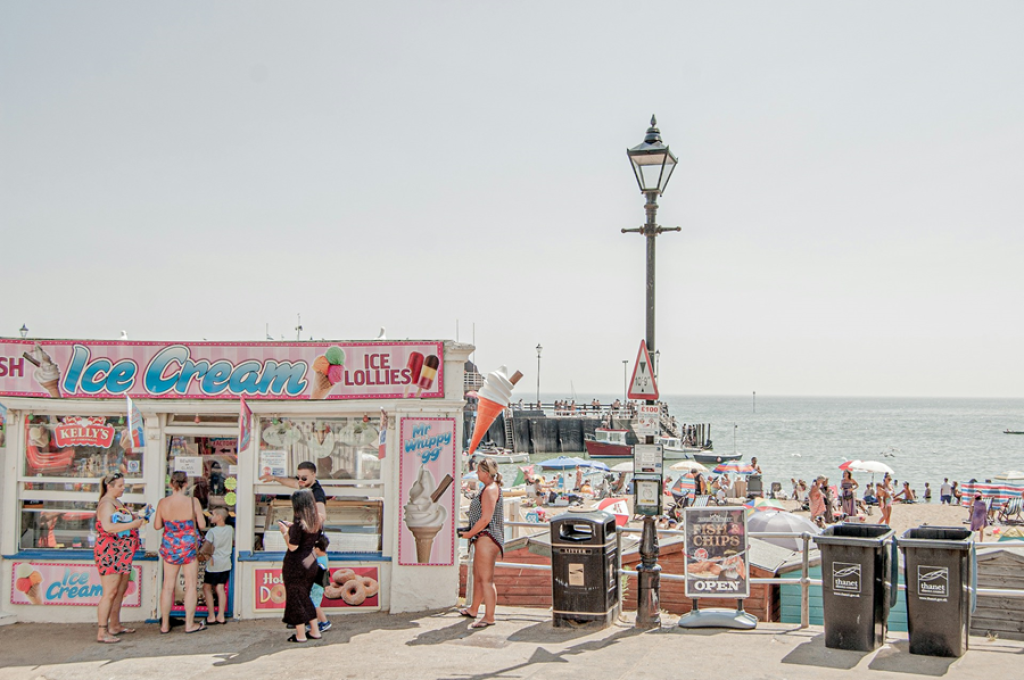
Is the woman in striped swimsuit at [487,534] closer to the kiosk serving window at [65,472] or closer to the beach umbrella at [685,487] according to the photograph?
the kiosk serving window at [65,472]

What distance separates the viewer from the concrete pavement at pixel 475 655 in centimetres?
637

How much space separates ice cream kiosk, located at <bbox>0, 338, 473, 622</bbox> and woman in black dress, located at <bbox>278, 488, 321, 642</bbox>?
1095 mm

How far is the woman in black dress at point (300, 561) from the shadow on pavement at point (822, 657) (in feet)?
13.1

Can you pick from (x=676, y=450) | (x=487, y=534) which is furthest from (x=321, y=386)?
(x=676, y=450)

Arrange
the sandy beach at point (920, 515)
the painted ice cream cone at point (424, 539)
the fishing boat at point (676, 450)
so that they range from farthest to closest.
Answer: the fishing boat at point (676, 450) < the sandy beach at point (920, 515) < the painted ice cream cone at point (424, 539)

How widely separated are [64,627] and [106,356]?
275cm

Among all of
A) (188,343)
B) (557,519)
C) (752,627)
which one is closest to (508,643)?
(557,519)

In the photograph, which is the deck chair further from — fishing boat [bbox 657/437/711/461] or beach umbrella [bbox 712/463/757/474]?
fishing boat [bbox 657/437/711/461]

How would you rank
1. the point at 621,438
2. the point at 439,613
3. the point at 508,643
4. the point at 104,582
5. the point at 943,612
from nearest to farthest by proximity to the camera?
the point at 943,612, the point at 508,643, the point at 104,582, the point at 439,613, the point at 621,438

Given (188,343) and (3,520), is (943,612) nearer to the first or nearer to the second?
(188,343)

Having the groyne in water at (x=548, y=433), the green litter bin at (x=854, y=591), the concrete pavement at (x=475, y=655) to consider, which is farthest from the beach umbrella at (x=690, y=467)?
the groyne in water at (x=548, y=433)

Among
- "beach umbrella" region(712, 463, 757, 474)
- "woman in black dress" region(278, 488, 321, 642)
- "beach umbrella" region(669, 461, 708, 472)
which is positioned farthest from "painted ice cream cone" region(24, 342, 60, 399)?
"beach umbrella" region(712, 463, 757, 474)

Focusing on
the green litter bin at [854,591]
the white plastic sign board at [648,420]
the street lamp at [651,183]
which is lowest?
the green litter bin at [854,591]

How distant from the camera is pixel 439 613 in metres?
8.40
